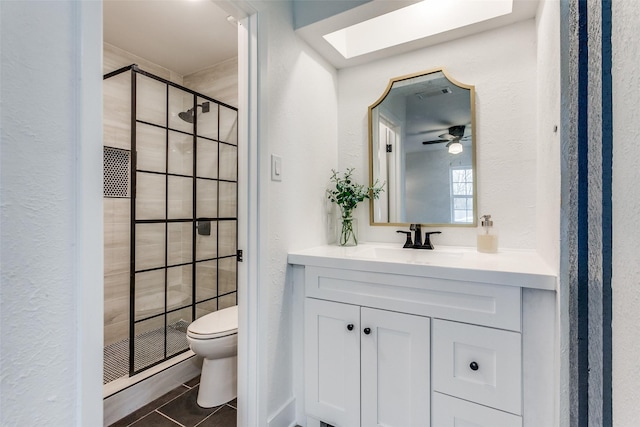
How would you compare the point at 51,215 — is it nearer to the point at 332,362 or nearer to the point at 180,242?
the point at 332,362

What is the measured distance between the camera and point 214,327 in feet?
5.94

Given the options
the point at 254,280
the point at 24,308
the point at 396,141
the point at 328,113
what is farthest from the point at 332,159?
the point at 24,308

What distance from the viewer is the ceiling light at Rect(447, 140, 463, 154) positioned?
1.71 m

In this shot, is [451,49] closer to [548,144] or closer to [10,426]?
[548,144]

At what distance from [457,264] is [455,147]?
2.60 feet

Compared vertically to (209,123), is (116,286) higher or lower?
lower

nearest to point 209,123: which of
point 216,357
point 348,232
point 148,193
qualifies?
point 148,193

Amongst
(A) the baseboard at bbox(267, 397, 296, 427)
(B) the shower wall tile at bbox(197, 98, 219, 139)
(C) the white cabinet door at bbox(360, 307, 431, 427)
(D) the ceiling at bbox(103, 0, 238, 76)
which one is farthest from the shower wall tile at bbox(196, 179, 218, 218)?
(C) the white cabinet door at bbox(360, 307, 431, 427)

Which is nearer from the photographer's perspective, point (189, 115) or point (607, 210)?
point (607, 210)

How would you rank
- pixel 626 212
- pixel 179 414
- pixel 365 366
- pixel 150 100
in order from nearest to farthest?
pixel 626 212, pixel 365 366, pixel 179 414, pixel 150 100

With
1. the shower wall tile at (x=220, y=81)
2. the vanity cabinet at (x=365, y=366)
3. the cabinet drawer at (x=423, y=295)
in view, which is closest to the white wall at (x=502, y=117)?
the cabinet drawer at (x=423, y=295)

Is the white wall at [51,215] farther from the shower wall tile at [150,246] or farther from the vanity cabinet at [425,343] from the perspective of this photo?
the shower wall tile at [150,246]

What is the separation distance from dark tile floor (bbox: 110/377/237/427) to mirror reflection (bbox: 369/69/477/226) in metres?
1.40

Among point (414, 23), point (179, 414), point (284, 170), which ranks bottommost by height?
point (179, 414)
